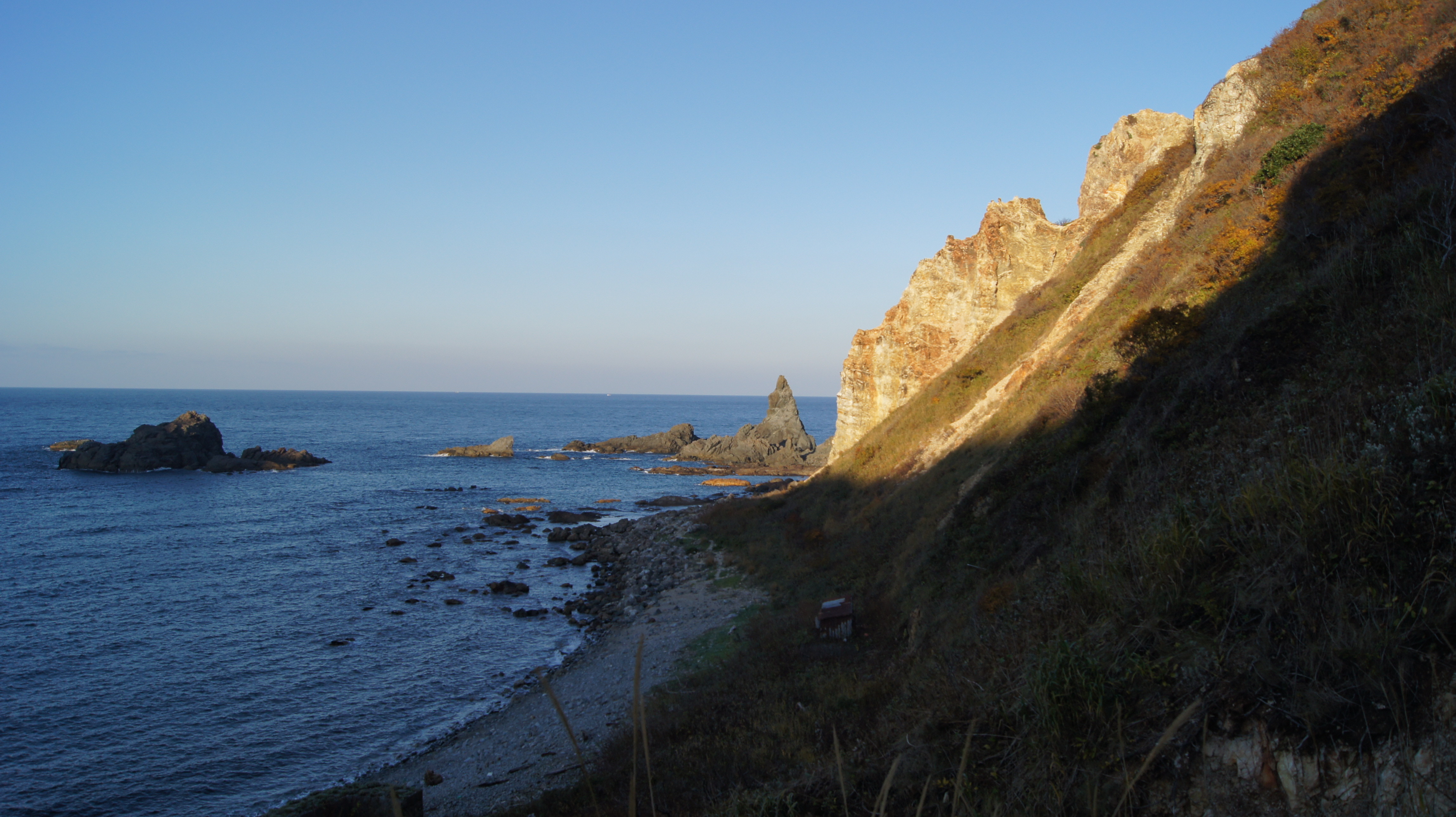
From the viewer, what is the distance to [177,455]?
75375 millimetres

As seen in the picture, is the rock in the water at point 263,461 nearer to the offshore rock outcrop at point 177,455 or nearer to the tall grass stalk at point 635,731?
the offshore rock outcrop at point 177,455

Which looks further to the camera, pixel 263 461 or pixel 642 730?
pixel 263 461

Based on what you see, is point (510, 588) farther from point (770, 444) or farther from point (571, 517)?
point (770, 444)

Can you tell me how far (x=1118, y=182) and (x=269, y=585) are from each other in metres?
47.9

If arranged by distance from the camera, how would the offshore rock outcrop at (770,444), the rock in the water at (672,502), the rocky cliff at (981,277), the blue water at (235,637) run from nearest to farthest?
the blue water at (235,637) → the rocky cliff at (981,277) → the rock in the water at (672,502) → the offshore rock outcrop at (770,444)

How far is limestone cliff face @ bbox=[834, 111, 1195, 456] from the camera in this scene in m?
36.8

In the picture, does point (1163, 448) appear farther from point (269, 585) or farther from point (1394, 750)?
point (269, 585)

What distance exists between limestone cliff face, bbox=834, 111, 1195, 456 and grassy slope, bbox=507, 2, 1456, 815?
14.9m

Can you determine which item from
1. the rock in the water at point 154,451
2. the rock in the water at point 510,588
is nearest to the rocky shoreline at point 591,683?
the rock in the water at point 510,588

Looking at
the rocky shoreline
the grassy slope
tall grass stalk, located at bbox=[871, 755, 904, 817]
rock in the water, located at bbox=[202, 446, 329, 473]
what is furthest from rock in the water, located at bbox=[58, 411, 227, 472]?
tall grass stalk, located at bbox=[871, 755, 904, 817]

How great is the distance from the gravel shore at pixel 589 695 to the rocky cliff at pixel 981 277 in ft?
58.8

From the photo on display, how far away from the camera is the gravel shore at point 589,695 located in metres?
15.4

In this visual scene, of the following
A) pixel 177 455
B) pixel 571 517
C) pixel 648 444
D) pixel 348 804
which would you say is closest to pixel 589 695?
pixel 348 804

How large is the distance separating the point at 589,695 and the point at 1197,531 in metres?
18.0
